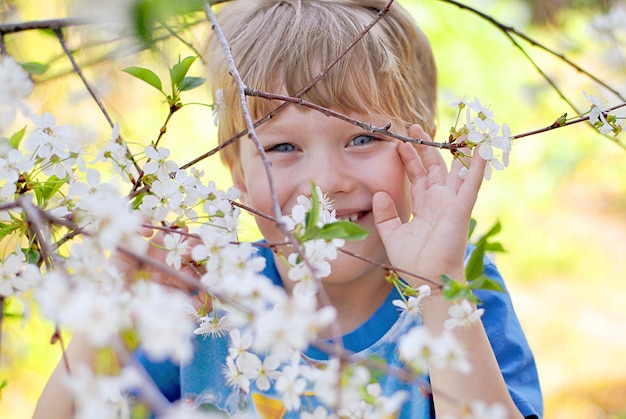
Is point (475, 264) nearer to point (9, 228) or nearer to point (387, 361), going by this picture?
point (9, 228)

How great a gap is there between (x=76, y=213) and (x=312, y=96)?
536 mm

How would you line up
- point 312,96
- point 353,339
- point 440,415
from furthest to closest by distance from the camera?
point 353,339
point 312,96
point 440,415

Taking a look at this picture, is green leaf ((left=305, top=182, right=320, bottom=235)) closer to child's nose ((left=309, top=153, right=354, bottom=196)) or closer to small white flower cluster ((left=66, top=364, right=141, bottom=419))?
small white flower cluster ((left=66, top=364, right=141, bottom=419))

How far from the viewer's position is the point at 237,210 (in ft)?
2.99

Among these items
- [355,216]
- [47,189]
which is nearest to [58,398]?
[47,189]

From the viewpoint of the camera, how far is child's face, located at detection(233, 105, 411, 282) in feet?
3.88

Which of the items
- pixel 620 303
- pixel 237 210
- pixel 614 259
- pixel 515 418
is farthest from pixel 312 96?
pixel 614 259

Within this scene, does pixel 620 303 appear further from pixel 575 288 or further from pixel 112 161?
pixel 112 161

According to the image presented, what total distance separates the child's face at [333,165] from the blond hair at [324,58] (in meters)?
0.04

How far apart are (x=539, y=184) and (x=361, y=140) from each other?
7.34 feet

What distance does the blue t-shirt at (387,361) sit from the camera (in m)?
1.26

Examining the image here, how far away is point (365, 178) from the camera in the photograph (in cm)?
120

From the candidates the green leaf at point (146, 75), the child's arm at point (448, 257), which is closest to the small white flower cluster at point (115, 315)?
the green leaf at point (146, 75)

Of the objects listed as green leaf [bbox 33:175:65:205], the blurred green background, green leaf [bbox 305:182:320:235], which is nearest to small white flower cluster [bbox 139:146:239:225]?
green leaf [bbox 33:175:65:205]
